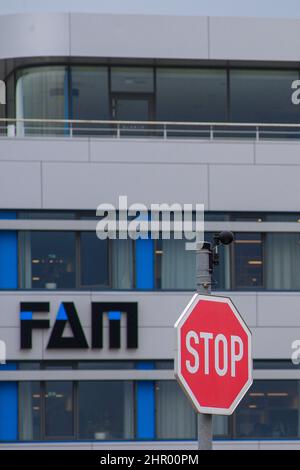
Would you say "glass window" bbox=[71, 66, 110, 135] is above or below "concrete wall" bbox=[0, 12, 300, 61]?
below

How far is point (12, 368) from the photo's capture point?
2662cm

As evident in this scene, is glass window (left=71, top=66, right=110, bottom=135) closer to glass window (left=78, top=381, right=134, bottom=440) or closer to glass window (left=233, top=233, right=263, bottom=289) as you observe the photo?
glass window (left=233, top=233, right=263, bottom=289)

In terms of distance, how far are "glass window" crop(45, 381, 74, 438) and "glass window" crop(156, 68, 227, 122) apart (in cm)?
696

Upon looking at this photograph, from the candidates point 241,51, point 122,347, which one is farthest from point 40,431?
point 241,51

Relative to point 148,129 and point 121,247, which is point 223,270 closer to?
point 121,247

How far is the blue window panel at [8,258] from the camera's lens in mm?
26828

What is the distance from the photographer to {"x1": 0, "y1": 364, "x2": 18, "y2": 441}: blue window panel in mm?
26359

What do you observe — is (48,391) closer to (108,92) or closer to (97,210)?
(97,210)

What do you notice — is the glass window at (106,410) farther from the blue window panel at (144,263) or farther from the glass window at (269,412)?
the glass window at (269,412)

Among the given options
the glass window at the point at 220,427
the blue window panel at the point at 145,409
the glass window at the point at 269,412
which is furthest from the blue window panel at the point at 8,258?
the glass window at the point at 269,412

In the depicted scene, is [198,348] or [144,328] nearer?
[198,348]

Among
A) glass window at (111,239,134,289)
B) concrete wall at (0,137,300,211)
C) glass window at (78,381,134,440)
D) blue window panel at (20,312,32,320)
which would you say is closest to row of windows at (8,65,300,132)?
concrete wall at (0,137,300,211)

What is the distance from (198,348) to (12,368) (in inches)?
730

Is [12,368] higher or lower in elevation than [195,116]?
lower
